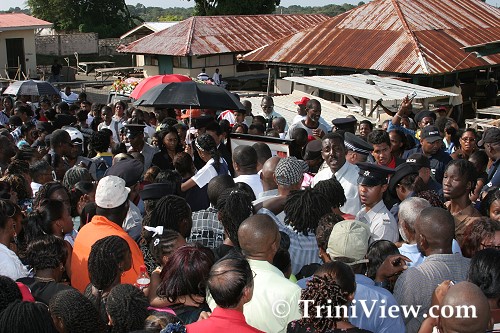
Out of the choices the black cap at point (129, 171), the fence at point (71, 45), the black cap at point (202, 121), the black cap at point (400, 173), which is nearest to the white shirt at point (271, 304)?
the black cap at point (129, 171)

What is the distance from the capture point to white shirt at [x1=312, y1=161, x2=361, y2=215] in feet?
23.1

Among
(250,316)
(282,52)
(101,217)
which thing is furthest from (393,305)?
(282,52)

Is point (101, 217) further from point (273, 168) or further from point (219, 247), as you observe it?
point (273, 168)

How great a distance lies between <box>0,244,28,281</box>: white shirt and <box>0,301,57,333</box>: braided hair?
1.12 metres

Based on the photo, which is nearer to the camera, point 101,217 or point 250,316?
point 250,316

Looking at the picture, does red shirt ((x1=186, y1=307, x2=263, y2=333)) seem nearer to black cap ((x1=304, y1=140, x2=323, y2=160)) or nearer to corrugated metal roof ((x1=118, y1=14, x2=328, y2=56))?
black cap ((x1=304, y1=140, x2=323, y2=160))

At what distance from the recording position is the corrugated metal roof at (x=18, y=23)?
108 feet

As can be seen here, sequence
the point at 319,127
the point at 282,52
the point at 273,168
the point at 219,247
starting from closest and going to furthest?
the point at 219,247, the point at 273,168, the point at 319,127, the point at 282,52

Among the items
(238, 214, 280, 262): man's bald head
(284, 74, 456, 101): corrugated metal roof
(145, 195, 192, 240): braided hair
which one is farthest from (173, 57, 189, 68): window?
(238, 214, 280, 262): man's bald head

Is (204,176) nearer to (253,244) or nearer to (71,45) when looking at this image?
(253,244)

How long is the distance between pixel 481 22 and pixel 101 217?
75.6ft

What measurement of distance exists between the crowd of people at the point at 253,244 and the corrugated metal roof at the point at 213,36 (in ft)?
78.0

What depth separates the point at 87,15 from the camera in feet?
192

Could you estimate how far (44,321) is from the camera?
3.74 m
